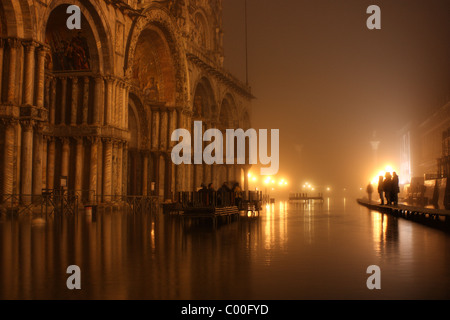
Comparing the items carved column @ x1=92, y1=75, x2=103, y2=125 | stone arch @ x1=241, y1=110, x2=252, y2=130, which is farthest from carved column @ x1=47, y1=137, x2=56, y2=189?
stone arch @ x1=241, y1=110, x2=252, y2=130

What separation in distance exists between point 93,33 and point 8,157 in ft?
30.8

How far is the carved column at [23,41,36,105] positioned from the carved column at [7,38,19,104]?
0.45m

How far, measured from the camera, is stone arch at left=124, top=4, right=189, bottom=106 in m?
28.5

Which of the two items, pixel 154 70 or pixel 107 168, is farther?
pixel 154 70

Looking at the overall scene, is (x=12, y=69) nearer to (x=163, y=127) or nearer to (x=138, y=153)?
(x=138, y=153)

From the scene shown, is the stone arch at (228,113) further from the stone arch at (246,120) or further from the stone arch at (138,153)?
the stone arch at (138,153)

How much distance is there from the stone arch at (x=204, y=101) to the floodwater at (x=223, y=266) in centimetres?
3398

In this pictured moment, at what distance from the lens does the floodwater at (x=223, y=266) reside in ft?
17.7

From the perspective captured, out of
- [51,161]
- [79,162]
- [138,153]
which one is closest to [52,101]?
[51,161]

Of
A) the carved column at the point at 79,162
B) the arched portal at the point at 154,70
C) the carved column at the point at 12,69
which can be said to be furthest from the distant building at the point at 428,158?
the arched portal at the point at 154,70

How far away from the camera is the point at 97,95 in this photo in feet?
84.5

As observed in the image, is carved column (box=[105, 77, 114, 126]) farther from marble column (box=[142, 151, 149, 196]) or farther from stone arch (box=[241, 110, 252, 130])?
stone arch (box=[241, 110, 252, 130])

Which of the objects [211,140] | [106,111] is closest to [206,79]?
[211,140]

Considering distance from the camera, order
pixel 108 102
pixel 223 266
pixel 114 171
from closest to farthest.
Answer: pixel 223 266 → pixel 108 102 → pixel 114 171
